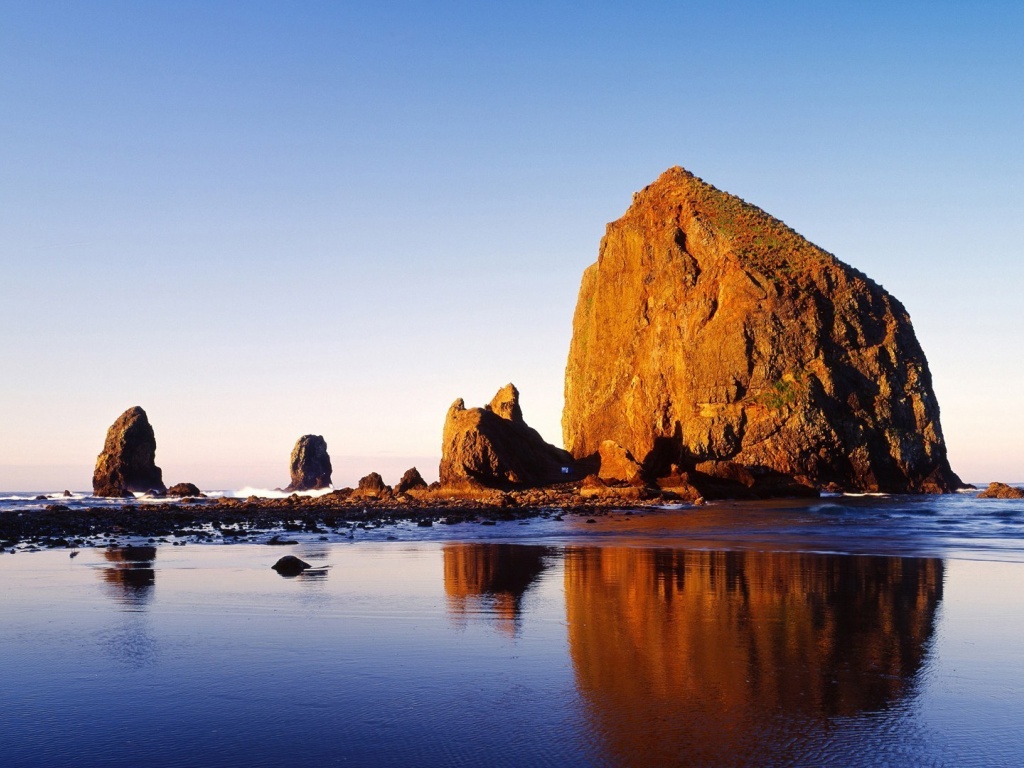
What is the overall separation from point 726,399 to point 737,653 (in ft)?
209

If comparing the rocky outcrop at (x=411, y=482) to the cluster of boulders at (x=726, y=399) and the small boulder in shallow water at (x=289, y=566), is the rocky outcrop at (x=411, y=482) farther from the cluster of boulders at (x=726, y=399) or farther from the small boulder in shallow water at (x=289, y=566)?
the small boulder in shallow water at (x=289, y=566)

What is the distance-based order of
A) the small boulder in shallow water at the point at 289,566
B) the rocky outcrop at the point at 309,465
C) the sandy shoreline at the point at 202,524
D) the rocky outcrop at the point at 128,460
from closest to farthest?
the small boulder in shallow water at the point at 289,566, the sandy shoreline at the point at 202,524, the rocky outcrop at the point at 128,460, the rocky outcrop at the point at 309,465

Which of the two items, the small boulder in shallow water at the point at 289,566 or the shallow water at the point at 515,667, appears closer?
the shallow water at the point at 515,667

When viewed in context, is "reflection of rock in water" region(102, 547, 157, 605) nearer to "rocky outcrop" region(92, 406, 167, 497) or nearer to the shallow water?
the shallow water

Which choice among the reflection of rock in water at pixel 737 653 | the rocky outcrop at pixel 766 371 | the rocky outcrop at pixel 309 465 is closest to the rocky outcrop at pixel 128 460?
the rocky outcrop at pixel 309 465

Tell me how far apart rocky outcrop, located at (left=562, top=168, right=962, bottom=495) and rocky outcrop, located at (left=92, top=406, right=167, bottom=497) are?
160 ft

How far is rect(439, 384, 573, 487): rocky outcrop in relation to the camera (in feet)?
209

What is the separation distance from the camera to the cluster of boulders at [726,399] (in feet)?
211

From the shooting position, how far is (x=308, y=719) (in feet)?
18.3

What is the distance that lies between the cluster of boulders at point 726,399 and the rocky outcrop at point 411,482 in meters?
0.18

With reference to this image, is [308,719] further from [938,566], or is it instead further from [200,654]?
[938,566]

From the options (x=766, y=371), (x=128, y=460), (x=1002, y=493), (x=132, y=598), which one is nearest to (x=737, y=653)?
(x=132, y=598)

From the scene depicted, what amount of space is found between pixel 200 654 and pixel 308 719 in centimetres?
258

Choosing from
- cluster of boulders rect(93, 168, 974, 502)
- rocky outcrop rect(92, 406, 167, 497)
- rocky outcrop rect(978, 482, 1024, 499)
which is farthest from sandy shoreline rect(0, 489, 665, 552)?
rocky outcrop rect(92, 406, 167, 497)
